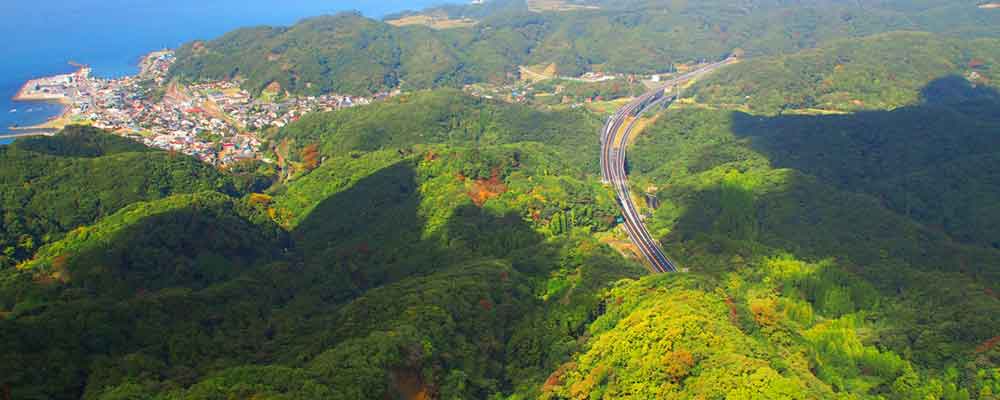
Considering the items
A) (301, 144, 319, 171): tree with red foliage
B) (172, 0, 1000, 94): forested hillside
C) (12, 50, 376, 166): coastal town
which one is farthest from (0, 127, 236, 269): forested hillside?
(172, 0, 1000, 94): forested hillside

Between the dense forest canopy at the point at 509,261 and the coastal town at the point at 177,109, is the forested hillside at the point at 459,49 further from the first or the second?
the dense forest canopy at the point at 509,261

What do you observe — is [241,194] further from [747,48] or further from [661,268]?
[747,48]

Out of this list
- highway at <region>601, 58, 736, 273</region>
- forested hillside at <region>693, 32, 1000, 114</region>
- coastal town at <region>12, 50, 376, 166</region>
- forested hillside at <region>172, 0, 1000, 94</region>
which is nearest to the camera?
highway at <region>601, 58, 736, 273</region>

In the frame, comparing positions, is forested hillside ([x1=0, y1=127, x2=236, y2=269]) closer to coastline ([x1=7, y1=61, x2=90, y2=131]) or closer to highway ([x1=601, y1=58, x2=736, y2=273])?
highway ([x1=601, y1=58, x2=736, y2=273])

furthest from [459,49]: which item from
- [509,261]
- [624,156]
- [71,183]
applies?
[509,261]

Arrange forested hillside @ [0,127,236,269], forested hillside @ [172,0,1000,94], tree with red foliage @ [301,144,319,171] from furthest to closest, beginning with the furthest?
1. forested hillside @ [172,0,1000,94]
2. tree with red foliage @ [301,144,319,171]
3. forested hillside @ [0,127,236,269]

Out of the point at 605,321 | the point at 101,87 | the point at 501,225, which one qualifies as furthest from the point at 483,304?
the point at 101,87
